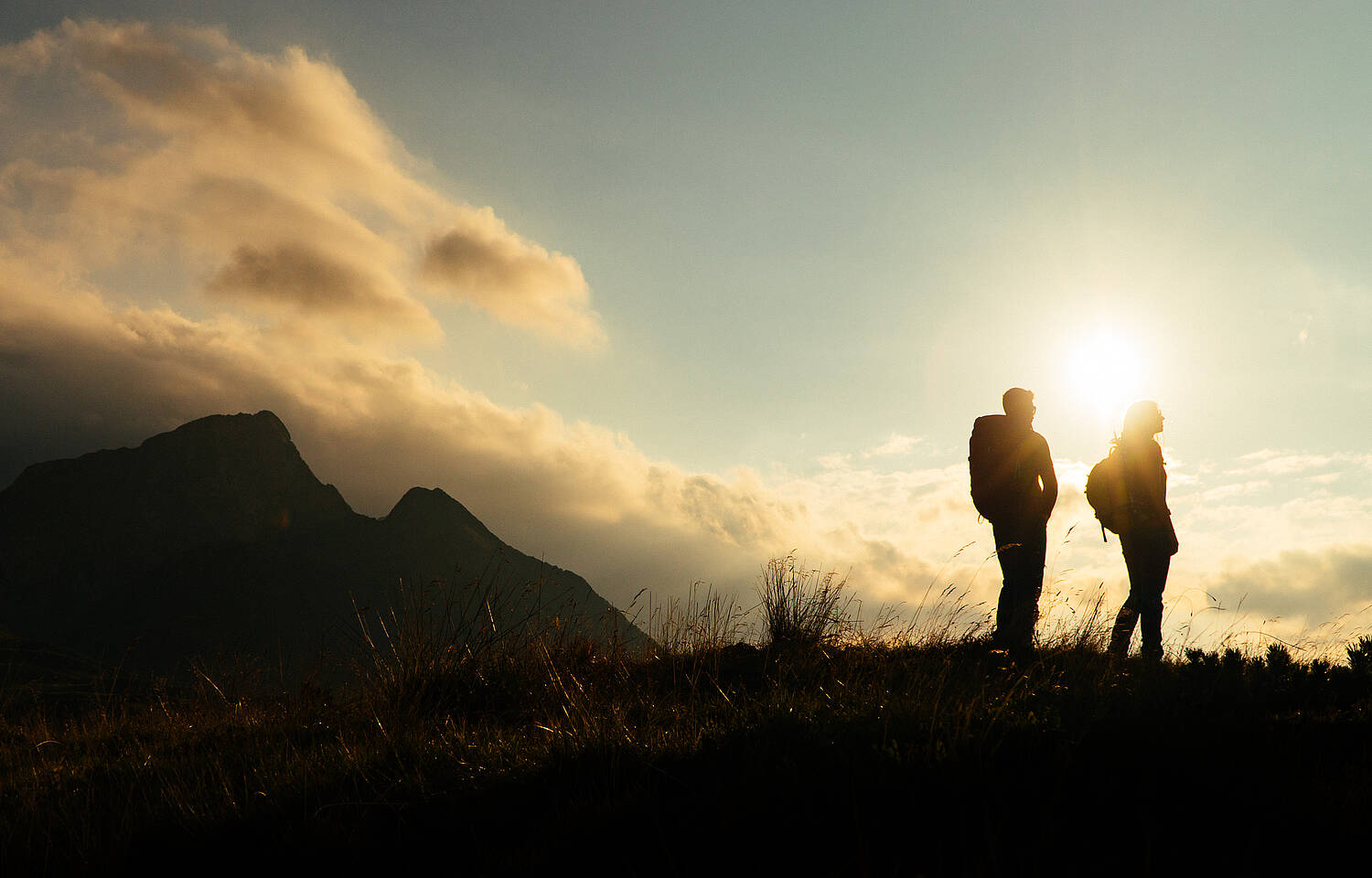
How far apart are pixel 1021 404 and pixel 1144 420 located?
57.9 inches

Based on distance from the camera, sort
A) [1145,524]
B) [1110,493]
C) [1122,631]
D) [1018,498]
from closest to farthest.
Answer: [1122,631]
[1018,498]
[1145,524]
[1110,493]

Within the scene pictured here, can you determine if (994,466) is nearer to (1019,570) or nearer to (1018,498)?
(1018,498)

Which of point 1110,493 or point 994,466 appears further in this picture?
point 1110,493

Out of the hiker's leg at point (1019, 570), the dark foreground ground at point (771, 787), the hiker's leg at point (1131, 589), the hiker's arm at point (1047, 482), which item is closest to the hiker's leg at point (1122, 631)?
the hiker's leg at point (1131, 589)

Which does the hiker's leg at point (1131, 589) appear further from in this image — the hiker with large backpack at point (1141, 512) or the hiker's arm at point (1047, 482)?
the hiker's arm at point (1047, 482)

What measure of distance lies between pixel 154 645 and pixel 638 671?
17173 centimetres

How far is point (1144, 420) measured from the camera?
782 cm

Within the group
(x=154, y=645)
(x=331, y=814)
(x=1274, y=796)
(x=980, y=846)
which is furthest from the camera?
(x=154, y=645)

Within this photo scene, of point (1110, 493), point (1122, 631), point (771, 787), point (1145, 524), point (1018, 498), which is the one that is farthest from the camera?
point (1110, 493)

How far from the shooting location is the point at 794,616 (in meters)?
7.21

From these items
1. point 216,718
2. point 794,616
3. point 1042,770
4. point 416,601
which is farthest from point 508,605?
point 1042,770

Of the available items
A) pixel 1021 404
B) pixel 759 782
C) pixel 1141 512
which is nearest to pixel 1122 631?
pixel 1141 512

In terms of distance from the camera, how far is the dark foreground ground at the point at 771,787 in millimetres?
2320

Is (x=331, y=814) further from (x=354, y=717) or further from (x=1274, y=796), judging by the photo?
(x=1274, y=796)
